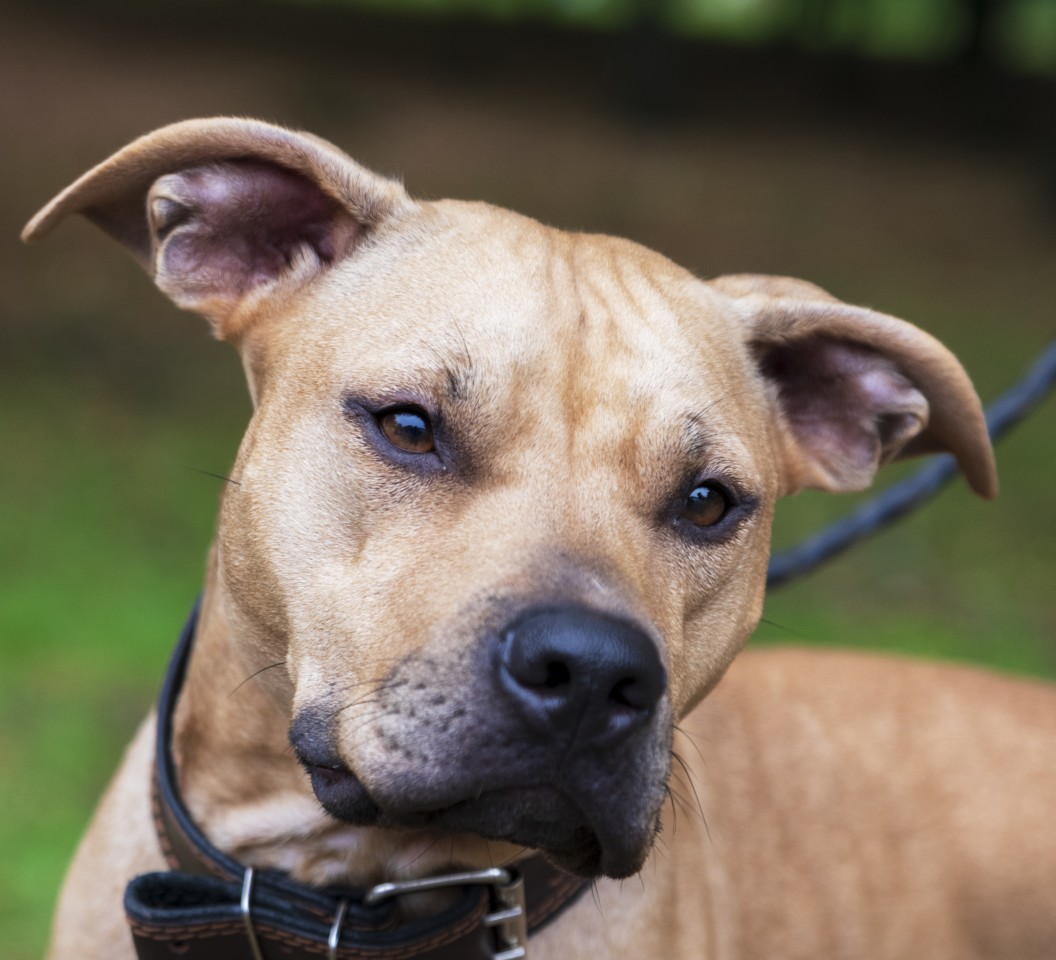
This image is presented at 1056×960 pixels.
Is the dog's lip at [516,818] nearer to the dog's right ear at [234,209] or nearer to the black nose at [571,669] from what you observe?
the black nose at [571,669]

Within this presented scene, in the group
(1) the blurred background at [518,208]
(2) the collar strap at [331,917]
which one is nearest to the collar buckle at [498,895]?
(2) the collar strap at [331,917]

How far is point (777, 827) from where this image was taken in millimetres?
3842

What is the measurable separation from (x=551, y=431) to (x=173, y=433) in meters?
7.99

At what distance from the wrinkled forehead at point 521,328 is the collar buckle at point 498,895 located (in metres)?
1.04

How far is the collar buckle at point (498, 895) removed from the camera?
9.39ft

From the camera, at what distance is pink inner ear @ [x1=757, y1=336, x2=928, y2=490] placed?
3.72 meters

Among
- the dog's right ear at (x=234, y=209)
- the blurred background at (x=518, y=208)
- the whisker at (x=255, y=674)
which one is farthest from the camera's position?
the blurred background at (x=518, y=208)

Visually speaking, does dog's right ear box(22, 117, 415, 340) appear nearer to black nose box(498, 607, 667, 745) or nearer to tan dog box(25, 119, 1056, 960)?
tan dog box(25, 119, 1056, 960)

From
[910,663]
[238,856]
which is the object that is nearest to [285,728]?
[238,856]

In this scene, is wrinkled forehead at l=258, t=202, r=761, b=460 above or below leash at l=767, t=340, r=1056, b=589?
above

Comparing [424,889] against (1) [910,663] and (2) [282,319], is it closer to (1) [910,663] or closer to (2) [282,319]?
(2) [282,319]

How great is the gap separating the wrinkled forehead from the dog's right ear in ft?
0.50

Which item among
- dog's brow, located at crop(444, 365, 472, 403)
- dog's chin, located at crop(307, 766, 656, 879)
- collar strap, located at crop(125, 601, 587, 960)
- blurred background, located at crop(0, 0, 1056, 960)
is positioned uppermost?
dog's brow, located at crop(444, 365, 472, 403)

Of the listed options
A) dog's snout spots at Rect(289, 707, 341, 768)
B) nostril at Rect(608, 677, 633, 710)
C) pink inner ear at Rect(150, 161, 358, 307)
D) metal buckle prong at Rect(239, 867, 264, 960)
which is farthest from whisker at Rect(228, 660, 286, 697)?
pink inner ear at Rect(150, 161, 358, 307)
